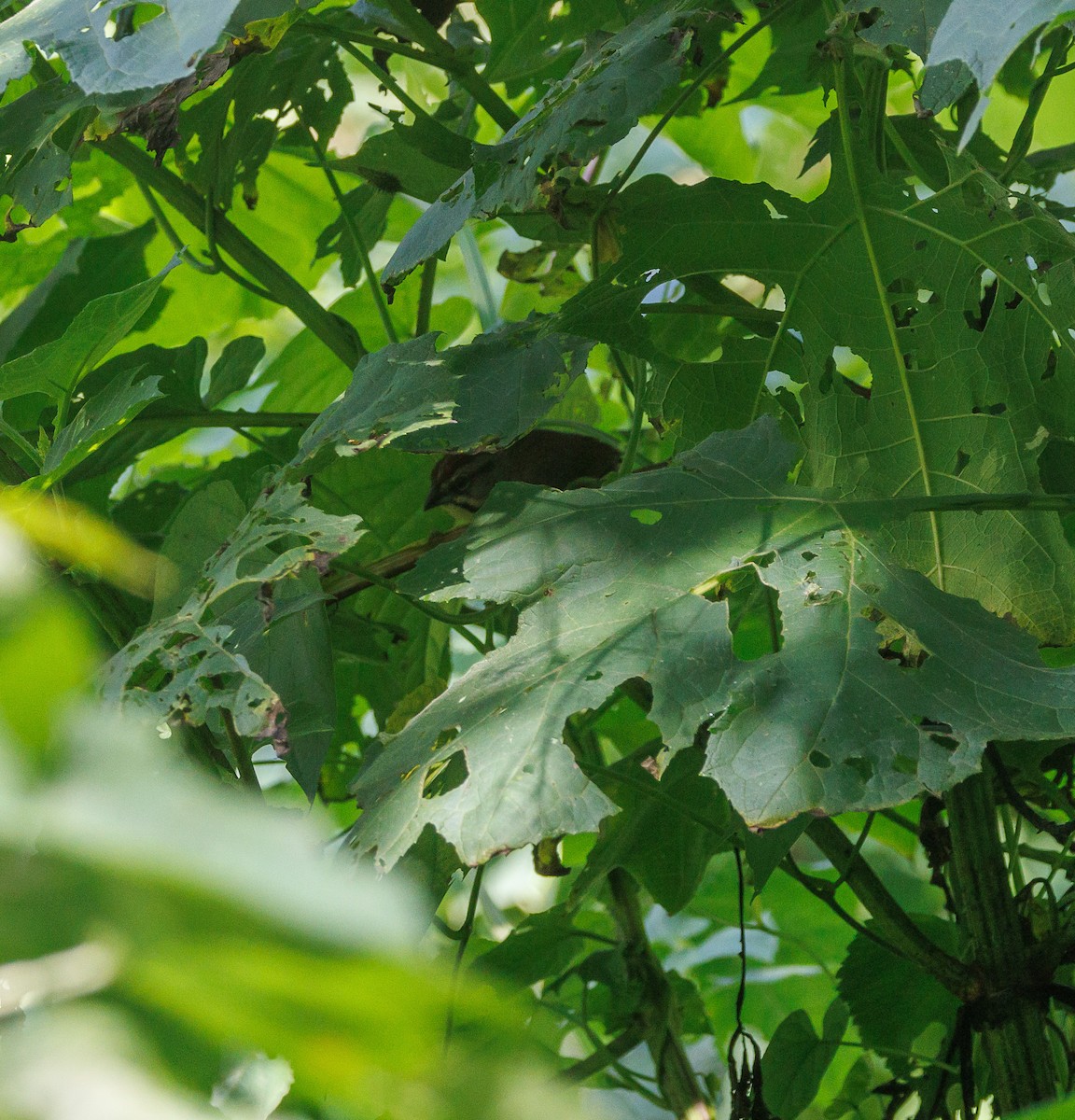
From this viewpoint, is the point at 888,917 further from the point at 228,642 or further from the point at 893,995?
the point at 228,642

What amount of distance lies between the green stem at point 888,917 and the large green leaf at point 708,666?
0.17 metres

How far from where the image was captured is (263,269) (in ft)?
2.76

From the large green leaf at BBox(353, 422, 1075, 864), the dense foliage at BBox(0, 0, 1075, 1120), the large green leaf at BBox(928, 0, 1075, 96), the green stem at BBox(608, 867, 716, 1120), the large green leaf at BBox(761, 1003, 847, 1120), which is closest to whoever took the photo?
the dense foliage at BBox(0, 0, 1075, 1120)

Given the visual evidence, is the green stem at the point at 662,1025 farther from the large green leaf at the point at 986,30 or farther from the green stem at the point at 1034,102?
the large green leaf at the point at 986,30

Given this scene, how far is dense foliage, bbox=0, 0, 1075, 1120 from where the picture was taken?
3.8 inches

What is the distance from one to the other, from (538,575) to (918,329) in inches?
11.7

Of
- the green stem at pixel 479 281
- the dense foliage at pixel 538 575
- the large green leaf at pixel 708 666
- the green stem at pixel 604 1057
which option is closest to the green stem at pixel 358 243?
the dense foliage at pixel 538 575

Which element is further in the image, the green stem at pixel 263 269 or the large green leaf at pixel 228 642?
the green stem at pixel 263 269

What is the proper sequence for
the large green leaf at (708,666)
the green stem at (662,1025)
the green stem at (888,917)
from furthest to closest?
the green stem at (662,1025) < the green stem at (888,917) < the large green leaf at (708,666)

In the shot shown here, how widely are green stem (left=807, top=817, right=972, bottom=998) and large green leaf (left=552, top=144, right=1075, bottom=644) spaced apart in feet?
0.61

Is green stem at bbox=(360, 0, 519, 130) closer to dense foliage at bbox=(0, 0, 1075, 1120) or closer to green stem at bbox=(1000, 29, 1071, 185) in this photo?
dense foliage at bbox=(0, 0, 1075, 1120)

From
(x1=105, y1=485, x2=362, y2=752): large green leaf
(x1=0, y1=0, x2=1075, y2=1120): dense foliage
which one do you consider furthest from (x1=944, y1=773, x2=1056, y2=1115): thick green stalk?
(x1=105, y1=485, x2=362, y2=752): large green leaf

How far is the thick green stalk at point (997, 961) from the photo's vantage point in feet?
2.10

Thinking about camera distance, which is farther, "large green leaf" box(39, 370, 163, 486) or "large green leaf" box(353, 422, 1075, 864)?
"large green leaf" box(39, 370, 163, 486)
